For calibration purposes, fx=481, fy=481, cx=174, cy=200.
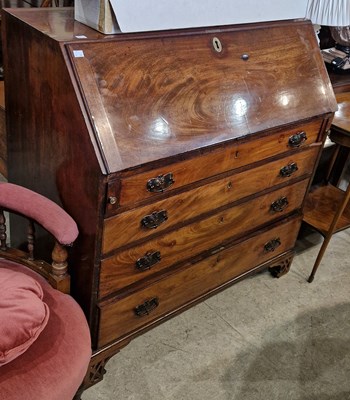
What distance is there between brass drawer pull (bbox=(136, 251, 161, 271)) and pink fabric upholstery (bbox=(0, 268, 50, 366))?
1.29ft

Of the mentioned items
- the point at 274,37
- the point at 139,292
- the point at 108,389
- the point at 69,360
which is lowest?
the point at 108,389

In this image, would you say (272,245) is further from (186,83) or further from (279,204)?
(186,83)

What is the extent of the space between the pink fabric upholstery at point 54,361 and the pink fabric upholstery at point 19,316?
51 mm

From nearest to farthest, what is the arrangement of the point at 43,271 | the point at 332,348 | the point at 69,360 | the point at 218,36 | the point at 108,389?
the point at 69,360 < the point at 43,271 < the point at 218,36 < the point at 108,389 < the point at 332,348

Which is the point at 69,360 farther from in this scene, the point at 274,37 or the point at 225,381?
the point at 274,37

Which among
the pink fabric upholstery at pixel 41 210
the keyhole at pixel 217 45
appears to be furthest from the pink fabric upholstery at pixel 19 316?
the keyhole at pixel 217 45

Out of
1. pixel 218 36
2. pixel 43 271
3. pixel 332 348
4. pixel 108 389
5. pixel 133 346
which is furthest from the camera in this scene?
pixel 332 348

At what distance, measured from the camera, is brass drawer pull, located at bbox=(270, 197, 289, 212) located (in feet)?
6.33

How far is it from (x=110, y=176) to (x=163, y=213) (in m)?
0.29

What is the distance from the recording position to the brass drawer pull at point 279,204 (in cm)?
193

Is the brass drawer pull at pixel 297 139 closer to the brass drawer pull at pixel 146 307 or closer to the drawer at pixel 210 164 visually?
the drawer at pixel 210 164

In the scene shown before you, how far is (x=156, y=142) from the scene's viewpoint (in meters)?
1.33

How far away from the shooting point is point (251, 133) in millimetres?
1557

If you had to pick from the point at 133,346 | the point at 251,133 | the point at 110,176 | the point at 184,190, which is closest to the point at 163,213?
the point at 184,190
